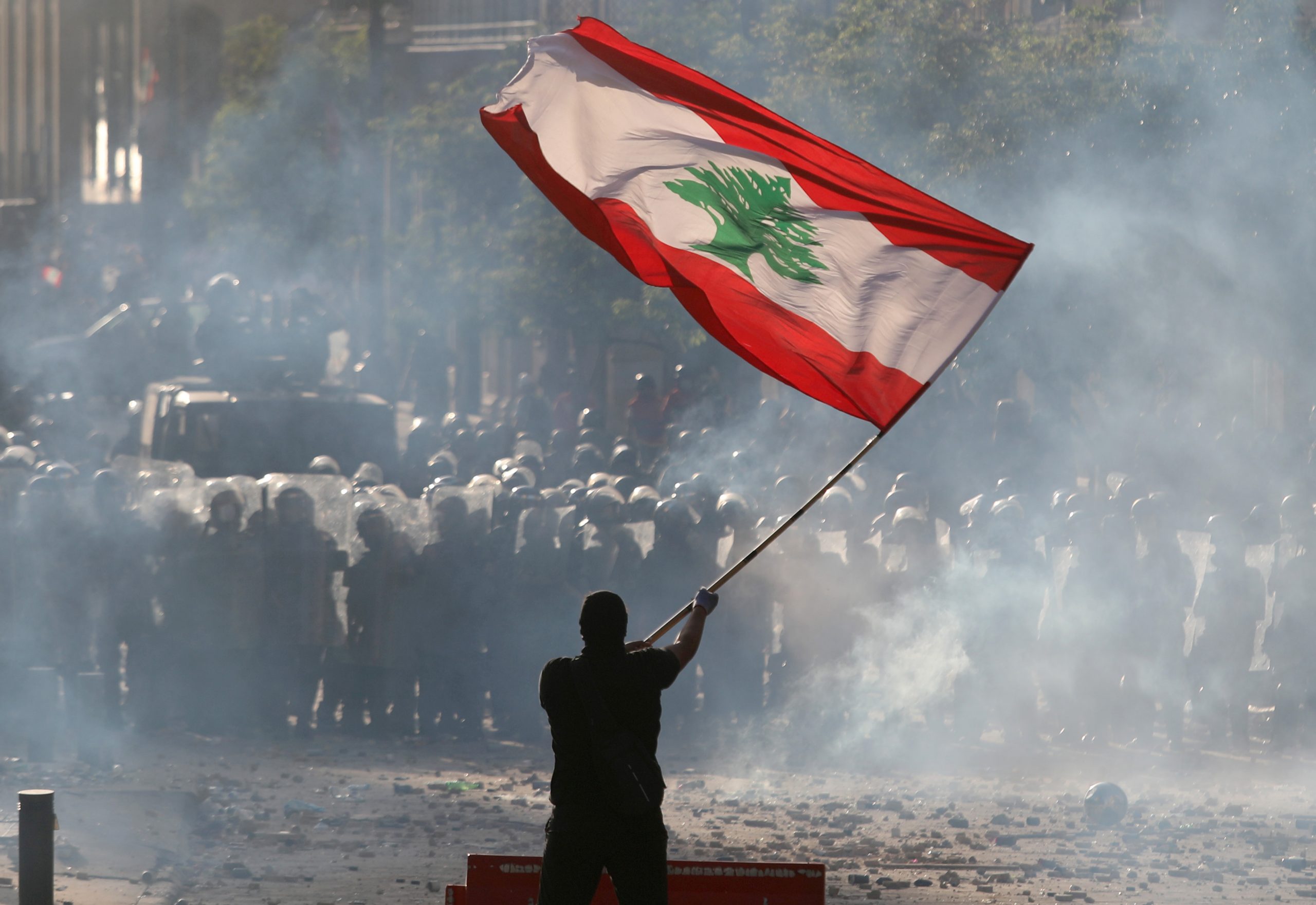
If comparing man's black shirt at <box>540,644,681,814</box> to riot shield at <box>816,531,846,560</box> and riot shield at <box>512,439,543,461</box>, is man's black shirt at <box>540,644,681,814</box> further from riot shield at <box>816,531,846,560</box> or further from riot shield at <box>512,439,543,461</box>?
riot shield at <box>512,439,543,461</box>

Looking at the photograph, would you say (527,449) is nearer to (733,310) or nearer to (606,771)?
(733,310)

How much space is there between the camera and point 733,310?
16.4 feet

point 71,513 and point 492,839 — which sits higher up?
point 71,513

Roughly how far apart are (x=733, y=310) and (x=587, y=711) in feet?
4.25

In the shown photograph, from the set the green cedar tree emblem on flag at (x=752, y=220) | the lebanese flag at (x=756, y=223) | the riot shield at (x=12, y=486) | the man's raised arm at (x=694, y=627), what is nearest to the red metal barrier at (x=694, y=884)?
the man's raised arm at (x=694, y=627)

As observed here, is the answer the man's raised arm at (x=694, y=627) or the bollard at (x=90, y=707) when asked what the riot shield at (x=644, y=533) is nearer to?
the bollard at (x=90, y=707)

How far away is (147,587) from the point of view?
31.6ft

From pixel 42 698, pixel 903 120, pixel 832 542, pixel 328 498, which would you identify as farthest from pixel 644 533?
pixel 903 120

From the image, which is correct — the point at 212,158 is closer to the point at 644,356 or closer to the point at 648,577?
the point at 644,356

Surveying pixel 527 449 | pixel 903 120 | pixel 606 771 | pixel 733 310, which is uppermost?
pixel 903 120

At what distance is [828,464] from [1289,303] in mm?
3591

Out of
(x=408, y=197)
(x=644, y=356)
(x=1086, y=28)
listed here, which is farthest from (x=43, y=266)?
(x=1086, y=28)

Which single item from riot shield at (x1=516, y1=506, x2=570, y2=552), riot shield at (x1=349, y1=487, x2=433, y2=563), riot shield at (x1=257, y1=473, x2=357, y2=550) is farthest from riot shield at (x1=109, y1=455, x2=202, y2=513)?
riot shield at (x1=516, y1=506, x2=570, y2=552)

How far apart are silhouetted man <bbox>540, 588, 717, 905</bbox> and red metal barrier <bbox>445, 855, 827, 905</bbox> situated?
0.29 m
